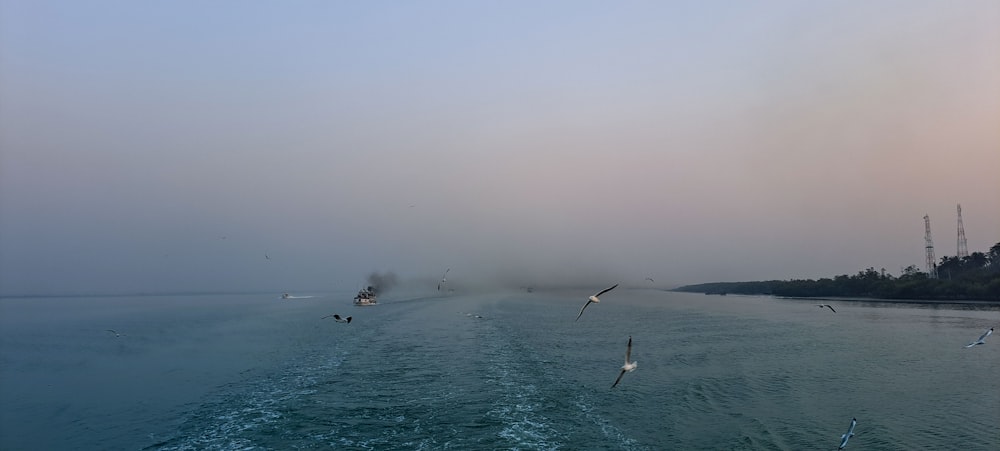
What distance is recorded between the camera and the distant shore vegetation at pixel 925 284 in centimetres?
8875

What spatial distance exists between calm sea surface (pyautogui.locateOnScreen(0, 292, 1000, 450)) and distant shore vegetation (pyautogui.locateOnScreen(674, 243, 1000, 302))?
67348mm

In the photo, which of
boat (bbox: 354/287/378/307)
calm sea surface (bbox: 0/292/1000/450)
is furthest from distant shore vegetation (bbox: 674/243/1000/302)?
boat (bbox: 354/287/378/307)

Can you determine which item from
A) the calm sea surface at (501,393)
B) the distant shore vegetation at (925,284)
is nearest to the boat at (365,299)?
the calm sea surface at (501,393)

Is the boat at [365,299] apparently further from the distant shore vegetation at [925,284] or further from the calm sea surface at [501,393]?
the distant shore vegetation at [925,284]

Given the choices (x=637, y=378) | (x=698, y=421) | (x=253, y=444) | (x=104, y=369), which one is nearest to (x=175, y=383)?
(x=104, y=369)

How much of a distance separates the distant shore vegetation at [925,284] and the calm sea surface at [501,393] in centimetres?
6735

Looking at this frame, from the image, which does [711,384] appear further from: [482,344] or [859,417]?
[482,344]

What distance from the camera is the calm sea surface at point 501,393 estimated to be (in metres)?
15.2

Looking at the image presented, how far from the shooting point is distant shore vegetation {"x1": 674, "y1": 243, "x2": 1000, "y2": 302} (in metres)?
88.8

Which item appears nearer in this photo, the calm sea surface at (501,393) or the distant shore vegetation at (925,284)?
the calm sea surface at (501,393)

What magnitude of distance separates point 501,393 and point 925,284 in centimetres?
11240

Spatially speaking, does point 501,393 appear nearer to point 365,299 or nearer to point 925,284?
point 365,299

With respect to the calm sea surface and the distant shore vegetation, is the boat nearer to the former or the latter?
the calm sea surface

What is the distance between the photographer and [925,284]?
97.9 m
